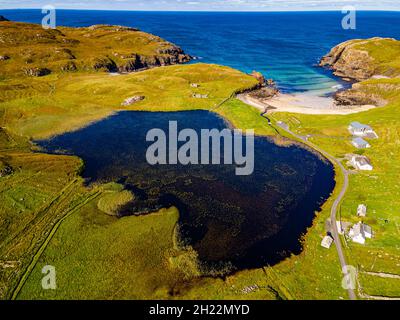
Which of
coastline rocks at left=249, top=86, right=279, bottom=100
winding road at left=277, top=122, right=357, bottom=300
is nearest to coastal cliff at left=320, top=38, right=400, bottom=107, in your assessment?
coastline rocks at left=249, top=86, right=279, bottom=100

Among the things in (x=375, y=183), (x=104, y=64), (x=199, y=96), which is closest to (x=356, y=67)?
(x=199, y=96)

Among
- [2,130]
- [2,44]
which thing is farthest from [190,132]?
[2,44]

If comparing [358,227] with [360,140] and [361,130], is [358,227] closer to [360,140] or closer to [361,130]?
[360,140]

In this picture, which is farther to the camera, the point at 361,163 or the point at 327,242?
the point at 361,163

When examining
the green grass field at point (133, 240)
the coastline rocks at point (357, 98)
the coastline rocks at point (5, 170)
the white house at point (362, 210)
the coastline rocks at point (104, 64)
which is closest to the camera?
the green grass field at point (133, 240)

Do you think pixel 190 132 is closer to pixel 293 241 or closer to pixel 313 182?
pixel 313 182

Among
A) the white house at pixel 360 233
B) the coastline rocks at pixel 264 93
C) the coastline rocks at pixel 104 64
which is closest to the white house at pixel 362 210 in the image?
the white house at pixel 360 233

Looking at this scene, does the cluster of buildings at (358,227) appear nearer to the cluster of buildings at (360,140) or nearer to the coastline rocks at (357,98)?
the cluster of buildings at (360,140)
